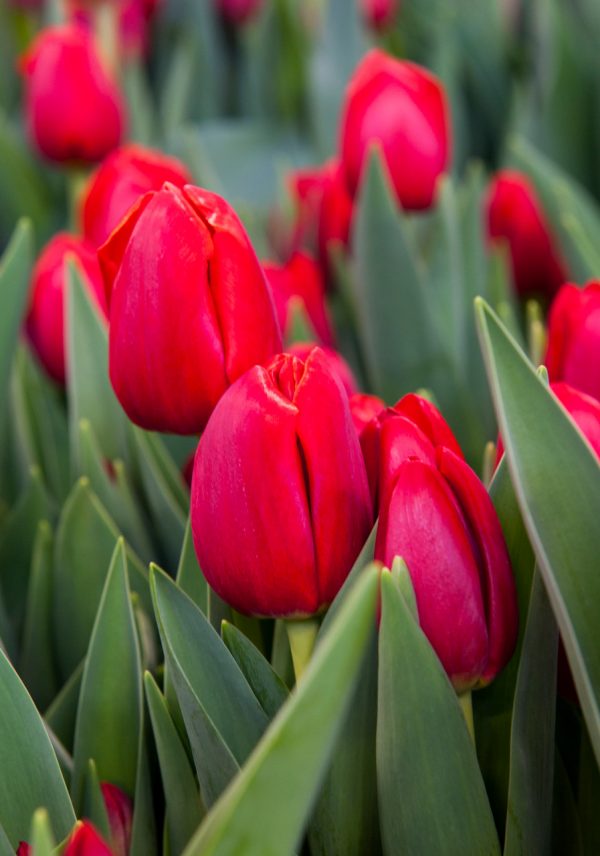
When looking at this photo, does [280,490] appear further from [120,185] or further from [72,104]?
[72,104]

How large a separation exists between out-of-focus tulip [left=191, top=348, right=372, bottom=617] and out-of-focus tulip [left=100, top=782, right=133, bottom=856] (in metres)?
0.11

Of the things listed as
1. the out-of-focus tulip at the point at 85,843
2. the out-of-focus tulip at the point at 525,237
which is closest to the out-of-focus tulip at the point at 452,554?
the out-of-focus tulip at the point at 85,843

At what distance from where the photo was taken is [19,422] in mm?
664

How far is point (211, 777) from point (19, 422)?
32 cm

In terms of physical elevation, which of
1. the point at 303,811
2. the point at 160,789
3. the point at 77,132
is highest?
the point at 77,132

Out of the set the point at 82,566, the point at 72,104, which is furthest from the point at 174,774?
the point at 72,104

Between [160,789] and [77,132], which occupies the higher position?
[77,132]

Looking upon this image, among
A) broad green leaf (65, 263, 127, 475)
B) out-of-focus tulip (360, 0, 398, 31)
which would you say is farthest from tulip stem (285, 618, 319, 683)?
out-of-focus tulip (360, 0, 398, 31)

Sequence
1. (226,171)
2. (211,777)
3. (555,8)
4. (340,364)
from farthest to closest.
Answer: (226,171) < (555,8) < (340,364) < (211,777)

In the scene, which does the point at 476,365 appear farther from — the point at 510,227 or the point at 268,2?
the point at 268,2

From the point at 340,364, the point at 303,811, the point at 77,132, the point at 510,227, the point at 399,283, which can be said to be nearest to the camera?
the point at 303,811

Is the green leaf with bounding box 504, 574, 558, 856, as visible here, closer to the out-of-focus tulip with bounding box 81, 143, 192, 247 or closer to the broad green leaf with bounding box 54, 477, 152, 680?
the broad green leaf with bounding box 54, 477, 152, 680

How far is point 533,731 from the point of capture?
1.25 ft

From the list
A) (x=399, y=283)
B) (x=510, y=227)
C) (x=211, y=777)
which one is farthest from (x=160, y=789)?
(x=510, y=227)
